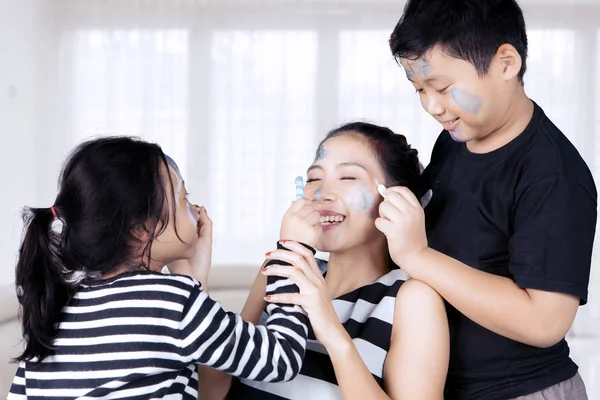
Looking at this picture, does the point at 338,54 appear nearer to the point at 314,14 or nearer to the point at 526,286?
the point at 314,14

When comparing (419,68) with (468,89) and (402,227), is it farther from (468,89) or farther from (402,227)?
(402,227)

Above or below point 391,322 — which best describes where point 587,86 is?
above

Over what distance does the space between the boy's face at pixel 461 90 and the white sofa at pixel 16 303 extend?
3.27 feet

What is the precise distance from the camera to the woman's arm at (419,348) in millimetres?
1180

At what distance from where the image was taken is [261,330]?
121cm

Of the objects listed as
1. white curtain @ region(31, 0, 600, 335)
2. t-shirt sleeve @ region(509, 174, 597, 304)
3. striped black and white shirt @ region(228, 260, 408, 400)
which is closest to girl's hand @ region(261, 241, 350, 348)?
striped black and white shirt @ region(228, 260, 408, 400)

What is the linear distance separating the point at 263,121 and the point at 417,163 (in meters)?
4.57

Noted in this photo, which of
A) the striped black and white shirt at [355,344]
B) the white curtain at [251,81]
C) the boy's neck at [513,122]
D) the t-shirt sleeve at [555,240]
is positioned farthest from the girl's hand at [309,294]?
the white curtain at [251,81]

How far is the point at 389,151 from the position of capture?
146 centimetres

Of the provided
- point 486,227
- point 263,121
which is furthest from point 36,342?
point 263,121

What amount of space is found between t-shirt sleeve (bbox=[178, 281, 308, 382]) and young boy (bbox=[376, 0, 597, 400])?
0.24 metres

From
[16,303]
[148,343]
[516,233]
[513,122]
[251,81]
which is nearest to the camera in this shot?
[148,343]

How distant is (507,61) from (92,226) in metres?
0.77

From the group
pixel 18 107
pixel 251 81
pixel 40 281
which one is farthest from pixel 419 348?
pixel 18 107
